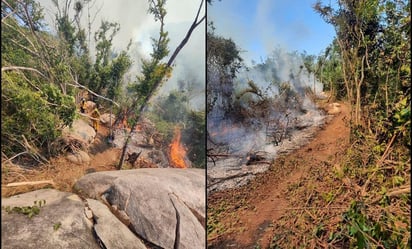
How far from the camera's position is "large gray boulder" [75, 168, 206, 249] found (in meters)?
2.84

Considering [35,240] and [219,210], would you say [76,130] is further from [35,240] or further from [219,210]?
[219,210]

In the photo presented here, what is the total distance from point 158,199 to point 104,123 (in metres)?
0.73

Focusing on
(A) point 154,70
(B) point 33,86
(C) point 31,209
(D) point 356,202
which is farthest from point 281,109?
(C) point 31,209

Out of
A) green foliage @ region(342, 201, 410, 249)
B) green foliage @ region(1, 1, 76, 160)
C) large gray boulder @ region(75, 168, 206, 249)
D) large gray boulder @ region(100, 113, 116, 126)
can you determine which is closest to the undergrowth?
green foliage @ region(342, 201, 410, 249)

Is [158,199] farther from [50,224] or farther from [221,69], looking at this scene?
[221,69]

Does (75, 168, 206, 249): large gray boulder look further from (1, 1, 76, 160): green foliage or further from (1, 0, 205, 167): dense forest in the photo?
(1, 1, 76, 160): green foliage

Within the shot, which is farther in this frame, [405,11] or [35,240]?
[405,11]

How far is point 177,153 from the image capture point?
3082mm

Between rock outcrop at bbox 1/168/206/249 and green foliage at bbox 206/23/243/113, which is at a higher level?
green foliage at bbox 206/23/243/113

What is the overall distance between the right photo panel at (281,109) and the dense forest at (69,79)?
0.28m

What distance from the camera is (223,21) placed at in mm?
3219

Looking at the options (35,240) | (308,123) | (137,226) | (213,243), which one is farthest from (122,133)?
(308,123)

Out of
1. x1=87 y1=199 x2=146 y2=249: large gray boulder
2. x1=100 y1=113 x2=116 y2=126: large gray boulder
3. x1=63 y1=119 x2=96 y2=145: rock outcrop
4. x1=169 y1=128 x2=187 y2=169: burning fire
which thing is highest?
x1=100 y1=113 x2=116 y2=126: large gray boulder

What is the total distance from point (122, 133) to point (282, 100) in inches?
54.5
